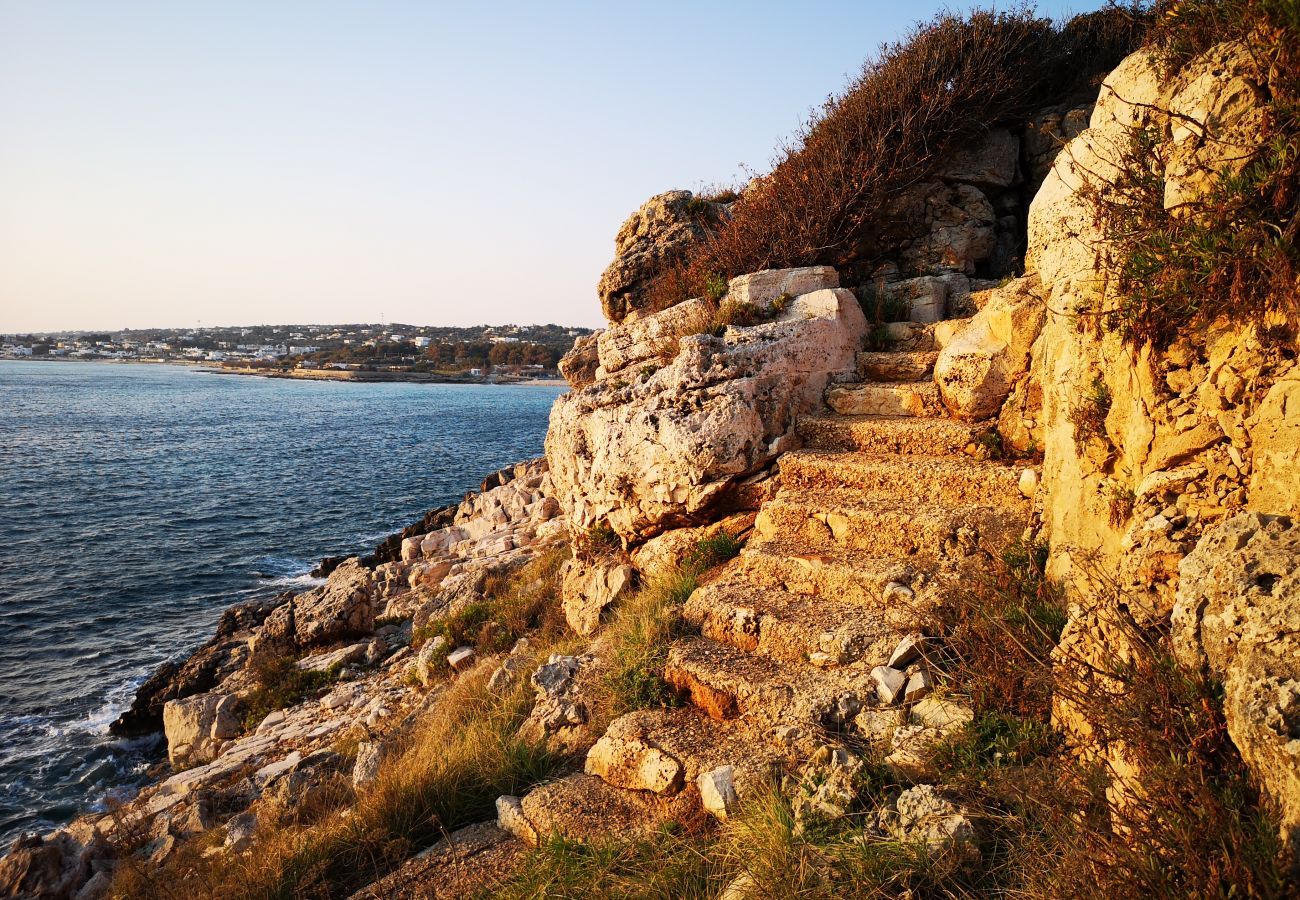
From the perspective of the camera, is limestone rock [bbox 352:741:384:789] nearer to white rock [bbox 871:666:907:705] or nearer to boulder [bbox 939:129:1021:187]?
white rock [bbox 871:666:907:705]

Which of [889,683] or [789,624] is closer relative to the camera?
[889,683]

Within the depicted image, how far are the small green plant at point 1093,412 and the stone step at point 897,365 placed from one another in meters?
3.23

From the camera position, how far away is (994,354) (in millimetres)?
6199

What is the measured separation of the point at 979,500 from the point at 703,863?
3.62 m

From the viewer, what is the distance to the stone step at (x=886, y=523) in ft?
17.0

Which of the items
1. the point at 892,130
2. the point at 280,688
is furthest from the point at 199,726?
the point at 892,130

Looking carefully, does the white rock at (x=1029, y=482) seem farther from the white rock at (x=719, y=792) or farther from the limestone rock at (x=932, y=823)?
the white rock at (x=719, y=792)

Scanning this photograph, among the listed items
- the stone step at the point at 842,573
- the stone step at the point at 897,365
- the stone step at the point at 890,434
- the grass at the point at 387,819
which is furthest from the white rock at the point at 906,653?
the stone step at the point at 897,365

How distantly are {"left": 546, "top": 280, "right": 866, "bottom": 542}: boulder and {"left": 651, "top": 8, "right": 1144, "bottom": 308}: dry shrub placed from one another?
174 cm

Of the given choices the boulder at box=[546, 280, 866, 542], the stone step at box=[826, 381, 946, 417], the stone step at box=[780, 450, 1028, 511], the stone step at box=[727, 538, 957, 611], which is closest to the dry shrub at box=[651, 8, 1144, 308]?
the boulder at box=[546, 280, 866, 542]

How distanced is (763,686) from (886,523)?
179 centimetres

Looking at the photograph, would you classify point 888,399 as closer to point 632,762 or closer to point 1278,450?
point 1278,450

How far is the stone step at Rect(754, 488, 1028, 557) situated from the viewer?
17.0 ft

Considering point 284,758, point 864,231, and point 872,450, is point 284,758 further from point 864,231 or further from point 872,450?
point 864,231
